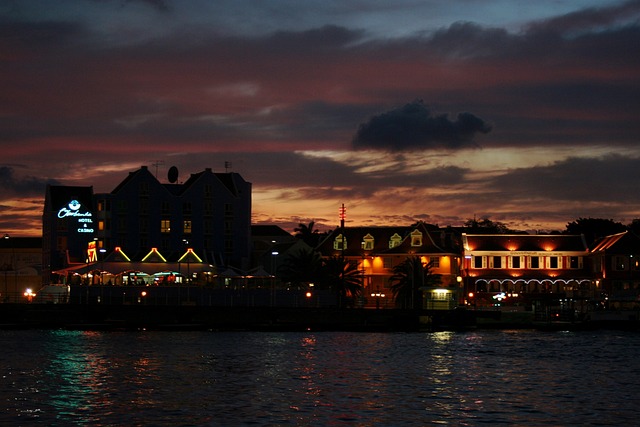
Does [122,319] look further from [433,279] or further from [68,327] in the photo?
[433,279]

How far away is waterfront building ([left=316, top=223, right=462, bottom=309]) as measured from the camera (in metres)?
162

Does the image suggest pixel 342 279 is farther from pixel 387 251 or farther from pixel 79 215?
pixel 79 215

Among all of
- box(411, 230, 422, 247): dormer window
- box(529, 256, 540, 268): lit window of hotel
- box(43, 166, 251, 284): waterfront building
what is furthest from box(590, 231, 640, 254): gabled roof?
box(43, 166, 251, 284): waterfront building

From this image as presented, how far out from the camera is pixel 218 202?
565ft

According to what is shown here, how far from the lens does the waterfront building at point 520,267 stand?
16112cm

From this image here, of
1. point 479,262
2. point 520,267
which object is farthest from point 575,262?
point 479,262

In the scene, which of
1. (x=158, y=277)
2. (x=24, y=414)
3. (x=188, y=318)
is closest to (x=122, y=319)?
(x=188, y=318)

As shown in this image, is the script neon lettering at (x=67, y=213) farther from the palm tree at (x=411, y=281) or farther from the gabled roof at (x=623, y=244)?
the gabled roof at (x=623, y=244)

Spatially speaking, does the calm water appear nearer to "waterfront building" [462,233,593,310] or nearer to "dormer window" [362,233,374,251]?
"waterfront building" [462,233,593,310]

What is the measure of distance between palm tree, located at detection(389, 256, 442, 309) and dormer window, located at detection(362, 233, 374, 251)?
27.3ft

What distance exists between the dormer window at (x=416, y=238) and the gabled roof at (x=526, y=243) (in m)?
6.71

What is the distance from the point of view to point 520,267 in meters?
162

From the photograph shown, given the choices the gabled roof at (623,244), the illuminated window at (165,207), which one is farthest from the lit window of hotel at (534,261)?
the illuminated window at (165,207)

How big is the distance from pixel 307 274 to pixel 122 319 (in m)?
33.5
